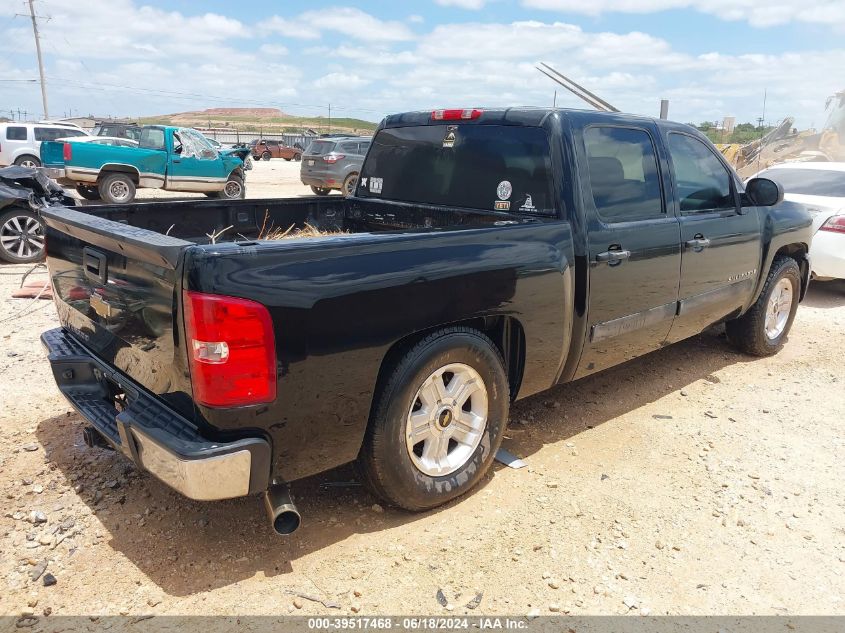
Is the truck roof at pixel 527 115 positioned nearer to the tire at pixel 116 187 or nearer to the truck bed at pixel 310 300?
the truck bed at pixel 310 300

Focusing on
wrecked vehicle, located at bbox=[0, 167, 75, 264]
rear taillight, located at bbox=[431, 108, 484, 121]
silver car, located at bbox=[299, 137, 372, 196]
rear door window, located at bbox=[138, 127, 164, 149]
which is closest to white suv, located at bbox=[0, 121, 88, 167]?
rear door window, located at bbox=[138, 127, 164, 149]

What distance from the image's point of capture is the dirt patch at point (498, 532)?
267 cm

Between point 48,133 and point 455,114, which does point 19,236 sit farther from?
point 48,133

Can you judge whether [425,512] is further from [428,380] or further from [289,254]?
[289,254]

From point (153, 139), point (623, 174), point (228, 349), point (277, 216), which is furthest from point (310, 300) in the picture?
point (153, 139)

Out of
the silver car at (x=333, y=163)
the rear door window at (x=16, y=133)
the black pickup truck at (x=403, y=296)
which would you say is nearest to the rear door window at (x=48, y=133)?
the rear door window at (x=16, y=133)

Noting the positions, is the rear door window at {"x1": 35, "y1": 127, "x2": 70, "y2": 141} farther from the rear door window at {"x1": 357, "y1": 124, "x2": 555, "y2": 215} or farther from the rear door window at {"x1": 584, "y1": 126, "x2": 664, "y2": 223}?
the rear door window at {"x1": 584, "y1": 126, "x2": 664, "y2": 223}

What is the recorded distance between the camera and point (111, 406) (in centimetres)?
314

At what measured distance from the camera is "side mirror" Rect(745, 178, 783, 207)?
4824mm

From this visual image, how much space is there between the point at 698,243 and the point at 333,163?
48.1 ft

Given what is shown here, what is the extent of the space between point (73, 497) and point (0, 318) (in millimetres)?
3757

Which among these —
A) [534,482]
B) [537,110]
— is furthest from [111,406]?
[537,110]

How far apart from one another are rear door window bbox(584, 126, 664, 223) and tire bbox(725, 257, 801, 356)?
195 centimetres

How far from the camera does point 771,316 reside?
580cm
